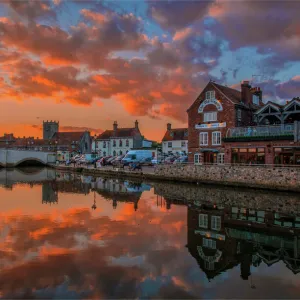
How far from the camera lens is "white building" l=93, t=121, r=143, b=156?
231 ft

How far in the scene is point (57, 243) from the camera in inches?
460

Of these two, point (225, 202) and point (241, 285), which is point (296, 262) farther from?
point (225, 202)

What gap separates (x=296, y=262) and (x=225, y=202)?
10489 mm

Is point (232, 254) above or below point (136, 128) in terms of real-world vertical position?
below

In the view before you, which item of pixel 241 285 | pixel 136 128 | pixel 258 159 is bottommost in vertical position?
pixel 241 285

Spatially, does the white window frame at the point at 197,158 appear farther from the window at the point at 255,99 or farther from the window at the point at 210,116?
the window at the point at 255,99

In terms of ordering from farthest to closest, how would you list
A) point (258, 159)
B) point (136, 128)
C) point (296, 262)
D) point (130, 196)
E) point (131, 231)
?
point (136, 128) < point (258, 159) < point (130, 196) < point (131, 231) < point (296, 262)

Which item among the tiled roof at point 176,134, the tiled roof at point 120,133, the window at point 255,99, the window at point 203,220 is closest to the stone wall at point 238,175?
the window at point 203,220

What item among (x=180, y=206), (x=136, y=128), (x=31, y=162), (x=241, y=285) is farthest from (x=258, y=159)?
(x=31, y=162)

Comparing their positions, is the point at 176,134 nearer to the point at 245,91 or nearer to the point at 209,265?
the point at 245,91

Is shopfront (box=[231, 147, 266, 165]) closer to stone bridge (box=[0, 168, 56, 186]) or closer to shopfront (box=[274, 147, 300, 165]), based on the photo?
shopfront (box=[274, 147, 300, 165])

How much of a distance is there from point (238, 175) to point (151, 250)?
19.1m

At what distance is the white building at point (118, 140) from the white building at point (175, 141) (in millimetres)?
8728

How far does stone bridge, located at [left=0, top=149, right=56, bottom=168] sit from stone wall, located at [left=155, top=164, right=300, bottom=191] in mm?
44370
